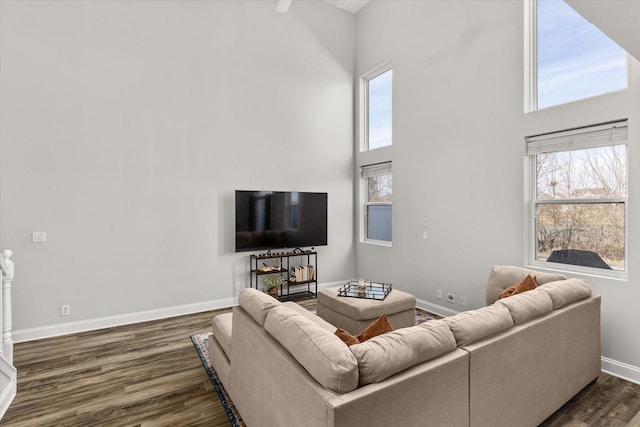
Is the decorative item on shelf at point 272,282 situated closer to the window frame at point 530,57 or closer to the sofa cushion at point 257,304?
the sofa cushion at point 257,304

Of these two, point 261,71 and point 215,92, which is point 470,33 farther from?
point 215,92

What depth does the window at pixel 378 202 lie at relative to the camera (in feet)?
16.9

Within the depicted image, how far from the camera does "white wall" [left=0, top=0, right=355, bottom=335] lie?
3.48m

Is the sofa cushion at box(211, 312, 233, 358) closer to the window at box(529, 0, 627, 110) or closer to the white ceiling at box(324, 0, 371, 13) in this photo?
the window at box(529, 0, 627, 110)

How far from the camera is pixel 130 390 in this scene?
2496 millimetres

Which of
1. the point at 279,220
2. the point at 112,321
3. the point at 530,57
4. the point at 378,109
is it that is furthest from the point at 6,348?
the point at 530,57

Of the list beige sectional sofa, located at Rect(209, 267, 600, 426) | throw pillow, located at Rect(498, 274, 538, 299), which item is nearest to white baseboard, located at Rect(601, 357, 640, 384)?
beige sectional sofa, located at Rect(209, 267, 600, 426)

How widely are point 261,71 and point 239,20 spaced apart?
28.3 inches

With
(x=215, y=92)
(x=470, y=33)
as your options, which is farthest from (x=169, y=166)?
(x=470, y=33)

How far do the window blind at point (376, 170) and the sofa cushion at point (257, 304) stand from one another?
3.50 metres

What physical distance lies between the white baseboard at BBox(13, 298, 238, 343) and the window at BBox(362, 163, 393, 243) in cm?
244

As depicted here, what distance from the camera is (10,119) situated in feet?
11.1

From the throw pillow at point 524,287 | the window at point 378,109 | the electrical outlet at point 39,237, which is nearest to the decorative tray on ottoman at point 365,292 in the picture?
the throw pillow at point 524,287

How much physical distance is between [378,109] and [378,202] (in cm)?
153
